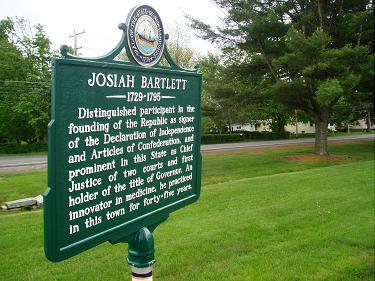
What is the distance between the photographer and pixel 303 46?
20.2 m

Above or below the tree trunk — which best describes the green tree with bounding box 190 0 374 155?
above

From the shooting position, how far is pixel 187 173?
13.6 ft

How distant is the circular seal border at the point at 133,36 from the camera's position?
313 centimetres

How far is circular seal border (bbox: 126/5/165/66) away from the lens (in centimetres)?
313

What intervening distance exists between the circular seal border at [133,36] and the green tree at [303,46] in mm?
17074

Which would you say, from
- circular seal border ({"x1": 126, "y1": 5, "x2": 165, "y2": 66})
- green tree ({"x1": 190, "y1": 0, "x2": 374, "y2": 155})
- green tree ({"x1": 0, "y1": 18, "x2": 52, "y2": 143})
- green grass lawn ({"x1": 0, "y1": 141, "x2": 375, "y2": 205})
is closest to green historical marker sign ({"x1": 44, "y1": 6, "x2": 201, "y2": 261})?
circular seal border ({"x1": 126, "y1": 5, "x2": 165, "y2": 66})

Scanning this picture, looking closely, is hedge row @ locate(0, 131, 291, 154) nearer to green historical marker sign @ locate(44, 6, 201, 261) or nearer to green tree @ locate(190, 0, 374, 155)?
green tree @ locate(190, 0, 374, 155)

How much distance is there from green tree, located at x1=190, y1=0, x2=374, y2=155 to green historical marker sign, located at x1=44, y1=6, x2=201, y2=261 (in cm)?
1678

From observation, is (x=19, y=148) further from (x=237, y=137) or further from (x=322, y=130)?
(x=322, y=130)

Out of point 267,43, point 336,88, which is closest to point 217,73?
point 267,43

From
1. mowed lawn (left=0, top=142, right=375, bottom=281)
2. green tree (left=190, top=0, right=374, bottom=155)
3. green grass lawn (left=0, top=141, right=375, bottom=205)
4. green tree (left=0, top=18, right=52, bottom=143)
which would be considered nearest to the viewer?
mowed lawn (left=0, top=142, right=375, bottom=281)

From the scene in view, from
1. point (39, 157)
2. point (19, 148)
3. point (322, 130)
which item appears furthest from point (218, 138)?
point (322, 130)

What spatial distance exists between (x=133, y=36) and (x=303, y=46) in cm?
1835

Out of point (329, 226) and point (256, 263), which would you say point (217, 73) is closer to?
point (329, 226)
